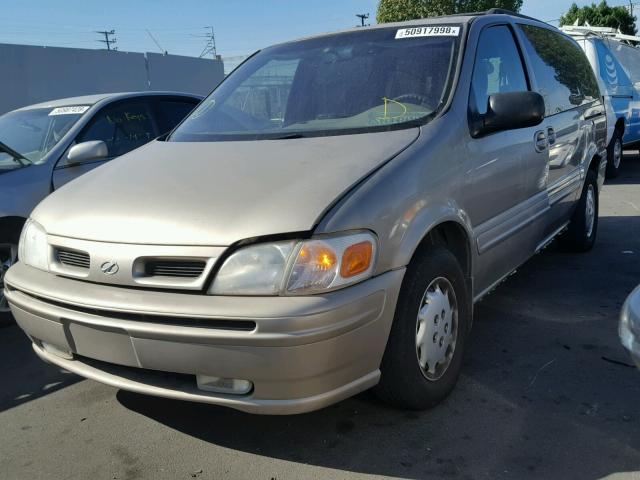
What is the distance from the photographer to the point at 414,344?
256cm

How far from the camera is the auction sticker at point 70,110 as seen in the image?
16.1 feet

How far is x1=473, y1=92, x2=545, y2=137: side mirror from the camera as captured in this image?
3.06m

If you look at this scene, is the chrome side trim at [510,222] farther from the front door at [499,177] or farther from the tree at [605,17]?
the tree at [605,17]

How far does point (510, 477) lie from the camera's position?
2307 millimetres

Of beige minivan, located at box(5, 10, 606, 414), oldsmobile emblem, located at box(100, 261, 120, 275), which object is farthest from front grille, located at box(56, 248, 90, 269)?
oldsmobile emblem, located at box(100, 261, 120, 275)

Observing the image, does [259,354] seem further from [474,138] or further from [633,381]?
[633,381]

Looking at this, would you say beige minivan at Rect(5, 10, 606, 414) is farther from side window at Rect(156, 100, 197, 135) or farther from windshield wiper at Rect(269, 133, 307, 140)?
side window at Rect(156, 100, 197, 135)

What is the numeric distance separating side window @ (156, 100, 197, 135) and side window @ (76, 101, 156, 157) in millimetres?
107

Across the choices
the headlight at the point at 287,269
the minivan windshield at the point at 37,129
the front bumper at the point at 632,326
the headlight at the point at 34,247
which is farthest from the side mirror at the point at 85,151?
the front bumper at the point at 632,326

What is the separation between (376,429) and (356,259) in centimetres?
86

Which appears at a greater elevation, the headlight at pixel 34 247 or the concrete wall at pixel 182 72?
the headlight at pixel 34 247

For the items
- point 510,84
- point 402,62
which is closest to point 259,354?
point 402,62

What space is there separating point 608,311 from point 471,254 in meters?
1.56

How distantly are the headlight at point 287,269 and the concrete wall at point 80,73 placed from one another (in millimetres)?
20358
